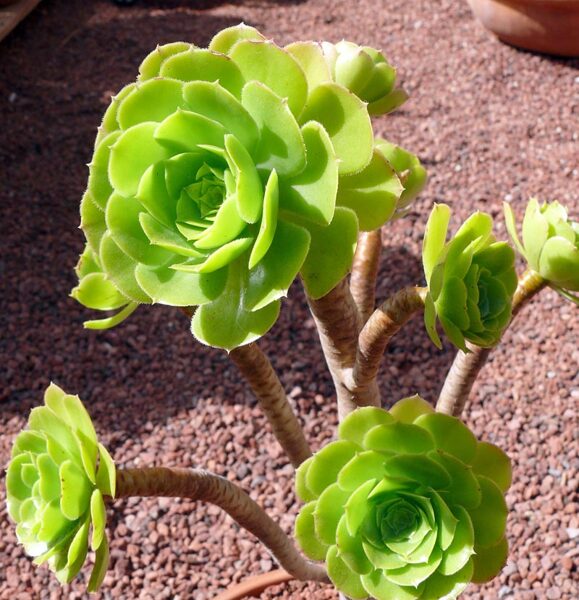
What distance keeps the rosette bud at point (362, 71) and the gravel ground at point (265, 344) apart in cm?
95

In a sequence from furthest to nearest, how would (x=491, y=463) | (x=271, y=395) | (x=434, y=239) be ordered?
1. (x=271, y=395)
2. (x=491, y=463)
3. (x=434, y=239)

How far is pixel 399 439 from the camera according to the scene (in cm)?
59

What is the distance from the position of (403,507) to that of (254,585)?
2.49ft

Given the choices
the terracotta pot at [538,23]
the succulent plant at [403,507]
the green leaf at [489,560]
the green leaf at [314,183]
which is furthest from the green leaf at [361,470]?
the terracotta pot at [538,23]

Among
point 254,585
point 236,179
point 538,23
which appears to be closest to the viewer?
point 236,179

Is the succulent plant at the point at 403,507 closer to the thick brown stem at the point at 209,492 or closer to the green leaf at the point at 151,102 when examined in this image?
the thick brown stem at the point at 209,492

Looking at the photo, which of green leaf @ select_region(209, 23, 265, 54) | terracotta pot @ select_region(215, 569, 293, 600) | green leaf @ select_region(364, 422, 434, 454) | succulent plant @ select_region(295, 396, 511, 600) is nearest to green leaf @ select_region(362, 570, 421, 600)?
succulent plant @ select_region(295, 396, 511, 600)

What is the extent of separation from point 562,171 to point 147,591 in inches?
64.2

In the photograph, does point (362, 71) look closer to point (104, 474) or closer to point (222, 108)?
point (222, 108)

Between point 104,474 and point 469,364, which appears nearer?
point 104,474

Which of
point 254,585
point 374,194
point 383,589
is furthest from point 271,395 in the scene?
point 254,585

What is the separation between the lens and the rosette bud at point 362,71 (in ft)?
1.97

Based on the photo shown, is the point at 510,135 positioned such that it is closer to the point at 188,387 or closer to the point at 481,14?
the point at 481,14

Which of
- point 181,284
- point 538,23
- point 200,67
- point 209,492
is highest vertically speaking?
Result: point 200,67
